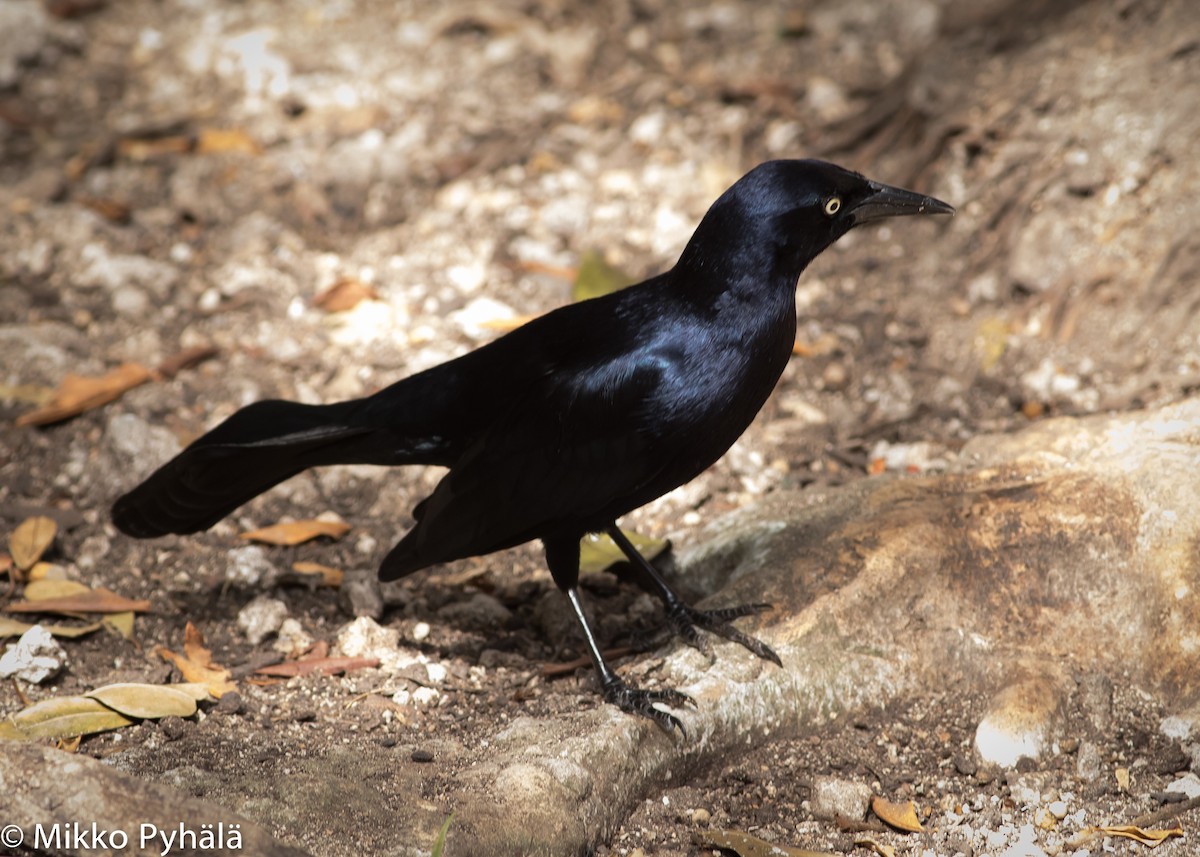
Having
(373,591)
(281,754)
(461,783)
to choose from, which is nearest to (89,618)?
(373,591)

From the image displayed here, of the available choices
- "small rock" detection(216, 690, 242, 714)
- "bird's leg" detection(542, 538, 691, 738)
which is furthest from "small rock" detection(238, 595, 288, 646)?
"bird's leg" detection(542, 538, 691, 738)

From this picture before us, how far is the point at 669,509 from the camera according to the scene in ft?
15.6

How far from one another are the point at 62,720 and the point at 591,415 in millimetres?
1620

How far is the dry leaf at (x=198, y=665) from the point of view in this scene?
12.0 ft

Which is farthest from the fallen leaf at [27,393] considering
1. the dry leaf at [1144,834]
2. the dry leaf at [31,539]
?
the dry leaf at [1144,834]

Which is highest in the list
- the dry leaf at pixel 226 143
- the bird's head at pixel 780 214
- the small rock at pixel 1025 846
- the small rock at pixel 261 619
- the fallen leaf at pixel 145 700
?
the bird's head at pixel 780 214

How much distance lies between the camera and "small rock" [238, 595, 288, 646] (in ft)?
13.2

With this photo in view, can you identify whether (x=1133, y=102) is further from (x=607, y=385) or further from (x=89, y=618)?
(x=89, y=618)

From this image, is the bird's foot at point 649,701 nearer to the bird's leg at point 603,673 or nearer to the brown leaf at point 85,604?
the bird's leg at point 603,673

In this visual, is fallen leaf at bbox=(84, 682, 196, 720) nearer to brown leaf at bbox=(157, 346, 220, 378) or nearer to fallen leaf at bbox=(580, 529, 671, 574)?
fallen leaf at bbox=(580, 529, 671, 574)

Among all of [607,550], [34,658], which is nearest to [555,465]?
[607,550]

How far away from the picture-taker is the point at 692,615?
3.91 m

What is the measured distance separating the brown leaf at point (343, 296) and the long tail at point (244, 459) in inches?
66.2

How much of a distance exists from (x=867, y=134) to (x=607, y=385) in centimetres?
327
